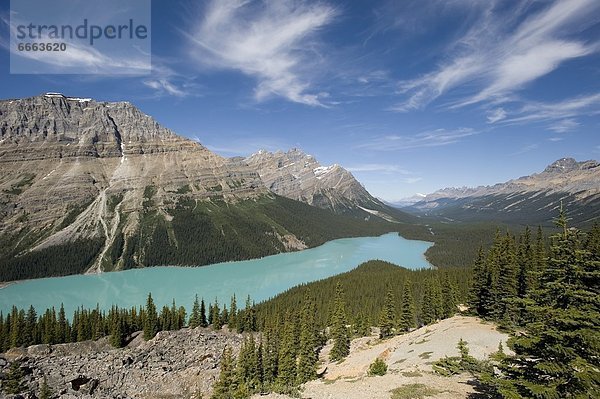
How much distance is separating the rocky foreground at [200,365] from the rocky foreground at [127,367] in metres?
0.13

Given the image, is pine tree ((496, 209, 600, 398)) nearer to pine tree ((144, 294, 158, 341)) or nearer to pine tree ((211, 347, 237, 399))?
pine tree ((211, 347, 237, 399))

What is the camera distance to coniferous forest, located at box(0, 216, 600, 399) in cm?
1482

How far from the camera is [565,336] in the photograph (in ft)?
48.6

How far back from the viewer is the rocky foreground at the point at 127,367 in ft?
174

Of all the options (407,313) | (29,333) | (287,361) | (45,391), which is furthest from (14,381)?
(407,313)

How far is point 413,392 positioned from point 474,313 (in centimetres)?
4280

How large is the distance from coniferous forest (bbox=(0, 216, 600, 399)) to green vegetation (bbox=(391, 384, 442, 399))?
13.6 ft

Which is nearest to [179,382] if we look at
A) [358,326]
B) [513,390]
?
[358,326]

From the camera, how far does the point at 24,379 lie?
2074 inches

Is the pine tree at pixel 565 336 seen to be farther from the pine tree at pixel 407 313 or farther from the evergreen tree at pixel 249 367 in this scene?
the pine tree at pixel 407 313

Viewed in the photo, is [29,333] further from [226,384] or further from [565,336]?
[565,336]

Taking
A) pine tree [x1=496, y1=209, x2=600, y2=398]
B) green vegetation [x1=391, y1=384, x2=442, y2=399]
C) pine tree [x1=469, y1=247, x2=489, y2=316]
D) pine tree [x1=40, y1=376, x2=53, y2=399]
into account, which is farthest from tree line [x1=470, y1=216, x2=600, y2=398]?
pine tree [x1=40, y1=376, x2=53, y2=399]

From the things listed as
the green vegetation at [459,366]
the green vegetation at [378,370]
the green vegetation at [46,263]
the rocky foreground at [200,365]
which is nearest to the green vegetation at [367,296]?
the rocky foreground at [200,365]

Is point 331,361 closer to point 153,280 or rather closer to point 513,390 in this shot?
point 513,390
